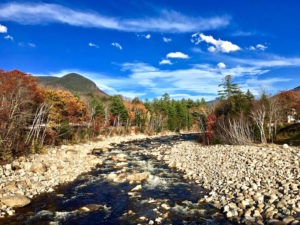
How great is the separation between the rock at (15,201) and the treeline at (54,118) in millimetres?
7732

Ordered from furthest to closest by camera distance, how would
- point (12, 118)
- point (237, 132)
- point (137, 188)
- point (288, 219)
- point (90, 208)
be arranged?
point (237, 132) → point (12, 118) → point (137, 188) → point (90, 208) → point (288, 219)

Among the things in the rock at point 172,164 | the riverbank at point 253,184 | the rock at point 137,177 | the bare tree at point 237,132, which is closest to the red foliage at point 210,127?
the bare tree at point 237,132

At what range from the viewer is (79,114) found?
4416 cm

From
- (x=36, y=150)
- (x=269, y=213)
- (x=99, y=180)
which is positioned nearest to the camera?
(x=269, y=213)

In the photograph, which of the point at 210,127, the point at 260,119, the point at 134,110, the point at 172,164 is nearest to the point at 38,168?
the point at 172,164

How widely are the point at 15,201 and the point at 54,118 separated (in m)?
24.2

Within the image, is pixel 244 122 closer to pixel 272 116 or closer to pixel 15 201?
pixel 272 116

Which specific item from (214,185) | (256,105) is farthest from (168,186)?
(256,105)

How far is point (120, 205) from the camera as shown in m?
13.4

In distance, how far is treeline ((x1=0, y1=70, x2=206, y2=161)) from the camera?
21844 millimetres

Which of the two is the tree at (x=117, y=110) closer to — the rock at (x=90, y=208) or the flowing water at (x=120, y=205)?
the flowing water at (x=120, y=205)

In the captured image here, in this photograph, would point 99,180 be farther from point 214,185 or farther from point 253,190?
point 253,190

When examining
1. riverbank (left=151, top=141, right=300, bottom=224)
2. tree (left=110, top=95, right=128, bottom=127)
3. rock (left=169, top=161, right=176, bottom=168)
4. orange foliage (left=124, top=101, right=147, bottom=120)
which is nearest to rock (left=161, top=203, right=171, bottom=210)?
riverbank (left=151, top=141, right=300, bottom=224)

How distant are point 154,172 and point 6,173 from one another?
11277 millimetres
